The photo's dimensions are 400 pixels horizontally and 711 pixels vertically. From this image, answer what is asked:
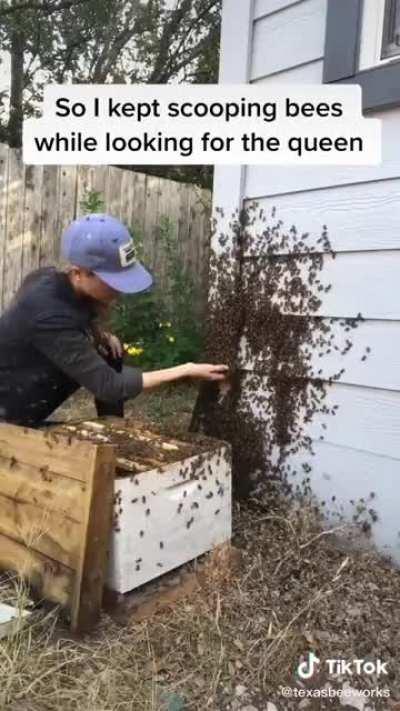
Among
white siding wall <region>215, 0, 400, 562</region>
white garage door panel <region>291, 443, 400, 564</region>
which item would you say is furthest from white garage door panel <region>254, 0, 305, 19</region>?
white garage door panel <region>291, 443, 400, 564</region>

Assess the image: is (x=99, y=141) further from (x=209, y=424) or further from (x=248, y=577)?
(x=248, y=577)

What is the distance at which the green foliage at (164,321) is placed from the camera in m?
5.06

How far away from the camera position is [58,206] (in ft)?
16.8

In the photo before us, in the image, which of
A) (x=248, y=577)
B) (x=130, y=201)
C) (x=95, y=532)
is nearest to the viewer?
(x=95, y=532)

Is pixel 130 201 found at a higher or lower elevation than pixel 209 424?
higher

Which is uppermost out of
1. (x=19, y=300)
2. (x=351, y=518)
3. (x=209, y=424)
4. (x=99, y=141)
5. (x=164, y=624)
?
(x=99, y=141)

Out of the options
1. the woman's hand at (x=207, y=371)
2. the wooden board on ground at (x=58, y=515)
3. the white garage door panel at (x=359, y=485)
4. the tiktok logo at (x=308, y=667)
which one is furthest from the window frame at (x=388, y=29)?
the tiktok logo at (x=308, y=667)

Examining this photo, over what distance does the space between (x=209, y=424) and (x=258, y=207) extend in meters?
1.00

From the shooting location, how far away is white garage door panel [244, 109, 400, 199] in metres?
2.33

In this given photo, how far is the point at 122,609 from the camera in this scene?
2.03m

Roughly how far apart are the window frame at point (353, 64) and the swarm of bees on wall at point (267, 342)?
0.52 meters

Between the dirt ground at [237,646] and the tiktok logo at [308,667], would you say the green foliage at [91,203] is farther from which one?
the tiktok logo at [308,667]

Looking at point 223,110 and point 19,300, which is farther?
point 223,110

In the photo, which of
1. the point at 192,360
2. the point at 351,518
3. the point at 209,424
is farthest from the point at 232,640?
the point at 192,360
